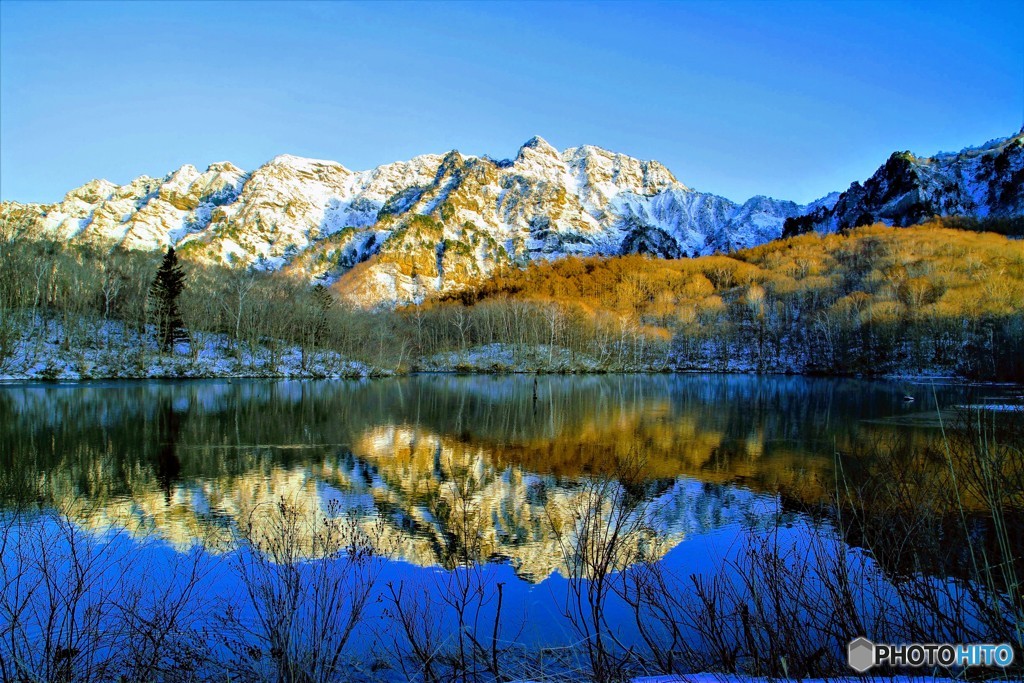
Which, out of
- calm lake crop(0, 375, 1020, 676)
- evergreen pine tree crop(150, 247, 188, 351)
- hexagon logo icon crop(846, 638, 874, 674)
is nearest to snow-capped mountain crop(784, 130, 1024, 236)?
calm lake crop(0, 375, 1020, 676)

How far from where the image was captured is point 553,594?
7.51 meters

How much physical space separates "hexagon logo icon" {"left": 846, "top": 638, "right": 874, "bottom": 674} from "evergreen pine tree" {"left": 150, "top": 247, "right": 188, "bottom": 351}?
6203 centimetres

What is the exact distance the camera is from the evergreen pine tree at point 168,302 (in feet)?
180

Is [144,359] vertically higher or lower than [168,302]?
lower

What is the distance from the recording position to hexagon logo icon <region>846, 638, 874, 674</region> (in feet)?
12.8

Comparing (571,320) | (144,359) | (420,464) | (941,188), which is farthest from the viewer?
(941,188)

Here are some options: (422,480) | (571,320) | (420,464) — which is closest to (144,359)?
(420,464)

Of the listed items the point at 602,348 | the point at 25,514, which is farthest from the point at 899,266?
the point at 25,514

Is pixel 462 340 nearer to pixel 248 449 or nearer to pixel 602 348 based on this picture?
pixel 602 348

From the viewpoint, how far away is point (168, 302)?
182ft

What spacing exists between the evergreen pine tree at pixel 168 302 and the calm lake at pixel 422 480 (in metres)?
26.7

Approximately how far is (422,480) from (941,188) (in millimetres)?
190457

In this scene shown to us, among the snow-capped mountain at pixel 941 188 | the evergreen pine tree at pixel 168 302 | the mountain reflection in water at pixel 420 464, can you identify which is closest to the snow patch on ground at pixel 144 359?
the evergreen pine tree at pixel 168 302

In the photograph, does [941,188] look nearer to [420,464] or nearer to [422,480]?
[420,464]
